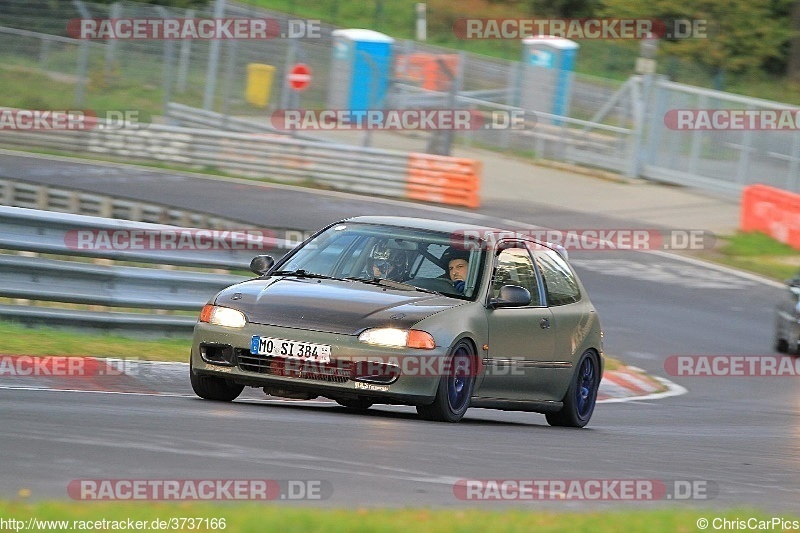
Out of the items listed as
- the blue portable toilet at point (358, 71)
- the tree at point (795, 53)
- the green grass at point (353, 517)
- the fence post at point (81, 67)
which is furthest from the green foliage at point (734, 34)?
the green grass at point (353, 517)

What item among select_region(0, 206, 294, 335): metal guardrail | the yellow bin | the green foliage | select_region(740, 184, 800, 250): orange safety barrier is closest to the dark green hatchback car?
select_region(0, 206, 294, 335): metal guardrail

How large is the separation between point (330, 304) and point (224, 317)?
0.70 metres

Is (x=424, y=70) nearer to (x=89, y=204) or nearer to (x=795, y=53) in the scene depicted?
(x=89, y=204)

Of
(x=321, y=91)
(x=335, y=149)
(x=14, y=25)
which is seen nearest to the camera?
(x=335, y=149)

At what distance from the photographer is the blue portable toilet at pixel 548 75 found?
3891 cm

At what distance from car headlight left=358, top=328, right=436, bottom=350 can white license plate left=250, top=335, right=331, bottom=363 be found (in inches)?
10.0

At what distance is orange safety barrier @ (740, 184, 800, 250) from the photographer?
2856 centimetres

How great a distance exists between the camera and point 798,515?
722 cm

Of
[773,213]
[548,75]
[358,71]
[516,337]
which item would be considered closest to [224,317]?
[516,337]

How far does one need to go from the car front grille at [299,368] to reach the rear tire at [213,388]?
0.49 meters

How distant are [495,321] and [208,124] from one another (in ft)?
83.9

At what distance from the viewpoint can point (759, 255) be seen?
1116 inches

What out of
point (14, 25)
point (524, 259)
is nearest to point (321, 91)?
point (14, 25)

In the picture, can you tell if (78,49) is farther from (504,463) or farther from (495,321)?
(504,463)
